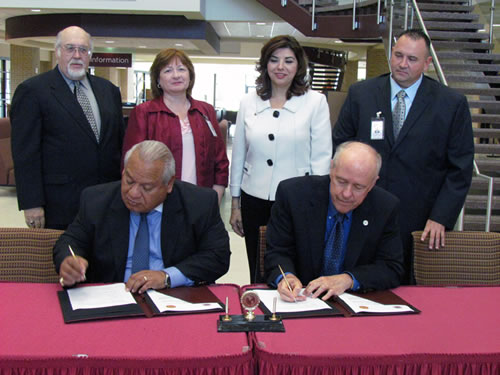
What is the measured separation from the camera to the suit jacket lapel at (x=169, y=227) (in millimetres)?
2189

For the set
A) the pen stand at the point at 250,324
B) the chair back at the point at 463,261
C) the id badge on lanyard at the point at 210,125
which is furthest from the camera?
the id badge on lanyard at the point at 210,125

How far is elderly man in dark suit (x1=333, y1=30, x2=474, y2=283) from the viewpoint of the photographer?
269 centimetres

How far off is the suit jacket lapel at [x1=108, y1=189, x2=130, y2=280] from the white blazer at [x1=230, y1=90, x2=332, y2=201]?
966 mm

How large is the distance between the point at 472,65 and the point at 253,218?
5.20m

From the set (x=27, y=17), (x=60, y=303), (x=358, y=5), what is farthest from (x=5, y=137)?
(x=60, y=303)

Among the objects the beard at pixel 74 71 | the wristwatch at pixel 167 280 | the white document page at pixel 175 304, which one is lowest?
the white document page at pixel 175 304

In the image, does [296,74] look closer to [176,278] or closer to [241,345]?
[176,278]

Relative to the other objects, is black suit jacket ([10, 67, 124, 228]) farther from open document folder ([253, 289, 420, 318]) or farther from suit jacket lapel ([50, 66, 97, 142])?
open document folder ([253, 289, 420, 318])

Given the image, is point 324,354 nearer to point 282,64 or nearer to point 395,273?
point 395,273

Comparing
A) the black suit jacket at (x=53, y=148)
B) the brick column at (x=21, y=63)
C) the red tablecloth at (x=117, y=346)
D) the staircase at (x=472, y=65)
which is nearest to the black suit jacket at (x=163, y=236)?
the red tablecloth at (x=117, y=346)

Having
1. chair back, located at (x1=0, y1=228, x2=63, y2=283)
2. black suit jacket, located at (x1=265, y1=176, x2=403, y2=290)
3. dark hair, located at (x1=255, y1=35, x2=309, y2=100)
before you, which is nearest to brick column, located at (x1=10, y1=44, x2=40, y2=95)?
dark hair, located at (x1=255, y1=35, x2=309, y2=100)

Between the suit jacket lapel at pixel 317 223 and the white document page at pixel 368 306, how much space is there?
299 mm

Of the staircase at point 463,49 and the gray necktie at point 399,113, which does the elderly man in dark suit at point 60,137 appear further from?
the staircase at point 463,49

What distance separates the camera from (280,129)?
2.93m
